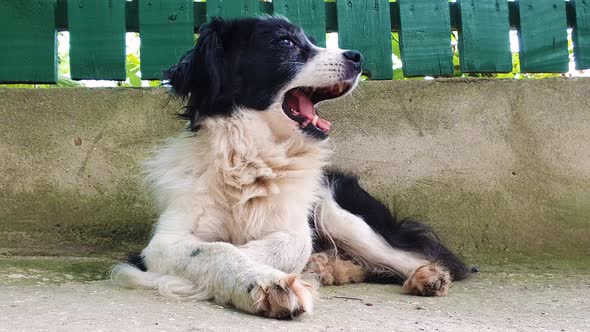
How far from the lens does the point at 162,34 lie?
14.4 ft

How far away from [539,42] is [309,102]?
67.9 inches

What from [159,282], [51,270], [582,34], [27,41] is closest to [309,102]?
[159,282]

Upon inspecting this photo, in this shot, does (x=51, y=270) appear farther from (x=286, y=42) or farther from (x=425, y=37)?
(x=425, y=37)

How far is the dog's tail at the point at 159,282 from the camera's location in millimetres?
2793

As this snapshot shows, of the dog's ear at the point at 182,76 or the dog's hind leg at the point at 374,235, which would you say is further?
the dog's hind leg at the point at 374,235

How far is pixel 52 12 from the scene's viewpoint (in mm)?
4332

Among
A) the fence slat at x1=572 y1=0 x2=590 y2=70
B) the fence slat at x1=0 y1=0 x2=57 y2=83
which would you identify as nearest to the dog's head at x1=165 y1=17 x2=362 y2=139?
the fence slat at x1=0 y1=0 x2=57 y2=83

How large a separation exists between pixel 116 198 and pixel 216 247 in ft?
5.27

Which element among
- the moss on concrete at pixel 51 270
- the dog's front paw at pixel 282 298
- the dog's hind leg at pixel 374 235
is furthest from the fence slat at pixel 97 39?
the dog's front paw at pixel 282 298

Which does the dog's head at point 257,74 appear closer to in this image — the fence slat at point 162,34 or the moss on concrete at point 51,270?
the fence slat at point 162,34

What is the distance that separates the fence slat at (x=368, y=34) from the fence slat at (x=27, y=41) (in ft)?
5.94

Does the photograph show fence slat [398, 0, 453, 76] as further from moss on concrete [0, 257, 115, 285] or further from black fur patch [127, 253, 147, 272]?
moss on concrete [0, 257, 115, 285]

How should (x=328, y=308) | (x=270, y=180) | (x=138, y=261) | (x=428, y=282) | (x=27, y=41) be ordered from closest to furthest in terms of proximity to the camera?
(x=328, y=308) → (x=428, y=282) → (x=138, y=261) → (x=270, y=180) → (x=27, y=41)

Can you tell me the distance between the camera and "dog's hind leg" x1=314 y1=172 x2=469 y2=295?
12.1 feet
